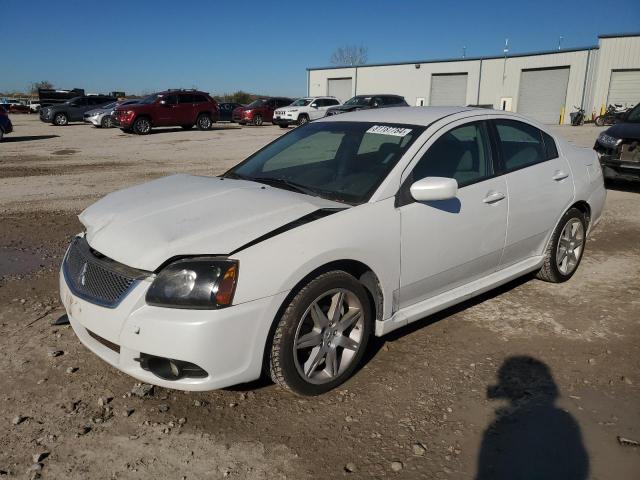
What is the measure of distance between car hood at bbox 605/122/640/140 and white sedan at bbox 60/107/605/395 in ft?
17.4

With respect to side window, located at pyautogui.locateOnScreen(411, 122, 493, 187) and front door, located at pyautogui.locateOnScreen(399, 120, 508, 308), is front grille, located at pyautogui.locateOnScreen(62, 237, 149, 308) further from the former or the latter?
side window, located at pyautogui.locateOnScreen(411, 122, 493, 187)

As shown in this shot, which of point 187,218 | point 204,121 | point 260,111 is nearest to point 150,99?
point 204,121

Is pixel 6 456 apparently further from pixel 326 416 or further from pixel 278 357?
pixel 326 416

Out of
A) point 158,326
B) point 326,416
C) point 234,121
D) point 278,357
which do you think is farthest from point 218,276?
point 234,121

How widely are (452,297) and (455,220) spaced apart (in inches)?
22.1

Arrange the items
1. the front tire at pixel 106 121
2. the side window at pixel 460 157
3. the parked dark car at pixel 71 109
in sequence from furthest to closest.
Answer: the parked dark car at pixel 71 109
the front tire at pixel 106 121
the side window at pixel 460 157

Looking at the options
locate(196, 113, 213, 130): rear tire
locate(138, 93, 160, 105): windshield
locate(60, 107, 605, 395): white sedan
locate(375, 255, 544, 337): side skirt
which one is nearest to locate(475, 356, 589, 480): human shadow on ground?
locate(375, 255, 544, 337): side skirt

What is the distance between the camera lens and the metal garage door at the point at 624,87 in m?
32.8

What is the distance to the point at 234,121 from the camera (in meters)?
33.4

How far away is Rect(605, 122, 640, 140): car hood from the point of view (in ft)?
28.7

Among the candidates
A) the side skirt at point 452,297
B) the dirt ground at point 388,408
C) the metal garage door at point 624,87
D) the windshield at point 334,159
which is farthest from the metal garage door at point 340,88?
the dirt ground at point 388,408

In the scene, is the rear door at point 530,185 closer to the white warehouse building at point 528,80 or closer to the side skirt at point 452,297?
the side skirt at point 452,297

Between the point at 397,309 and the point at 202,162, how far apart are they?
1118 cm

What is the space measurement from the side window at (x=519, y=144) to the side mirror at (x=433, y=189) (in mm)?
1085
